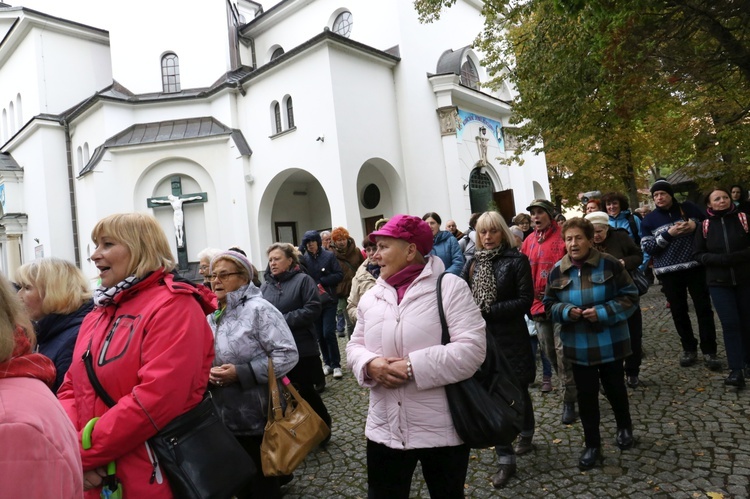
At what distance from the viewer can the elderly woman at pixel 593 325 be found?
143 inches

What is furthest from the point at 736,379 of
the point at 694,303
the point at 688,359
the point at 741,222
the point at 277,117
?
the point at 277,117

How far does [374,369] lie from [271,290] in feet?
9.54

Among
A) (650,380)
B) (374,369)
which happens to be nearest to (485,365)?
(374,369)

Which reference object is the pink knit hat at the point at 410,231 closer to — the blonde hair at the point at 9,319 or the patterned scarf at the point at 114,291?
the patterned scarf at the point at 114,291

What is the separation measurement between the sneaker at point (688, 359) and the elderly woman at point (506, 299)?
115 inches

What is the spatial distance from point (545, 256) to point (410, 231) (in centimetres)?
277

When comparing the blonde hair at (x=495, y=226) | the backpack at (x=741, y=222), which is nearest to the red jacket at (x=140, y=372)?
the blonde hair at (x=495, y=226)

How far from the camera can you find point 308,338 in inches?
196

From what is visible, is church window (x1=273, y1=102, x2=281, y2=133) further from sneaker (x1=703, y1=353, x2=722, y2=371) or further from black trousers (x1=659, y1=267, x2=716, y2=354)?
sneaker (x1=703, y1=353, x2=722, y2=371)

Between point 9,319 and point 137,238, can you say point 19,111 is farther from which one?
point 9,319

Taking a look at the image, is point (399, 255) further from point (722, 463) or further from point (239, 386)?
point (722, 463)

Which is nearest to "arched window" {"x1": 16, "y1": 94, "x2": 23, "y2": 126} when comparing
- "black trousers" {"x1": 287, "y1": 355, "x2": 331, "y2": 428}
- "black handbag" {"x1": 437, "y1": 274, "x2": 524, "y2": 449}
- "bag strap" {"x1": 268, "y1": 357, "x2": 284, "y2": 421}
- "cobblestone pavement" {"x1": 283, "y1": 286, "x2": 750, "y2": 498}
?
"black trousers" {"x1": 287, "y1": 355, "x2": 331, "y2": 428}

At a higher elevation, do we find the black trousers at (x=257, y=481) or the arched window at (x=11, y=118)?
the arched window at (x=11, y=118)

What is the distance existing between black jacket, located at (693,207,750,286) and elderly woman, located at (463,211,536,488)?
2452 millimetres
